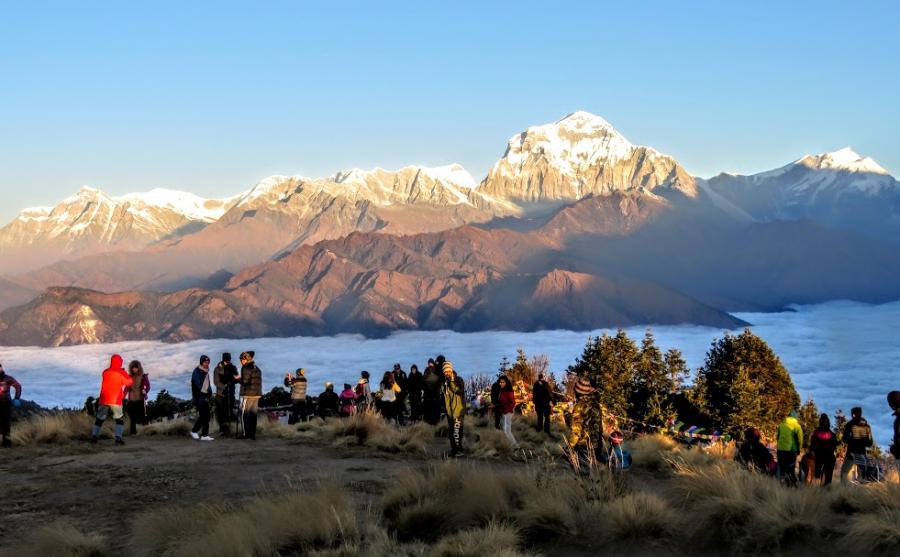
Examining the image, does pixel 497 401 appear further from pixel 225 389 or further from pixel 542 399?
pixel 225 389

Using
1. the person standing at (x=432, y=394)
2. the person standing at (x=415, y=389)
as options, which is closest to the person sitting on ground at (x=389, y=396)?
the person standing at (x=415, y=389)

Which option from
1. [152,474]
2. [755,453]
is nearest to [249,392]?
[152,474]

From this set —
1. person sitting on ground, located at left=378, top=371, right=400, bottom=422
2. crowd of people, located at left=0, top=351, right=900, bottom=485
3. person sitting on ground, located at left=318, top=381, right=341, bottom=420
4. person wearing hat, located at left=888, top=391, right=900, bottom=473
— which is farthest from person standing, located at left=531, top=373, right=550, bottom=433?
person wearing hat, located at left=888, top=391, right=900, bottom=473

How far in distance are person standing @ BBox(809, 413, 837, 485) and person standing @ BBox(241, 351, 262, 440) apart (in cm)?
1121

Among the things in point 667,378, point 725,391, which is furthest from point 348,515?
point 667,378

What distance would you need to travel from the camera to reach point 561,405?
27469 mm

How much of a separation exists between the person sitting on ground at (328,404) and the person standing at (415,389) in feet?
9.09

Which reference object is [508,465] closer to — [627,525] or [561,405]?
[627,525]

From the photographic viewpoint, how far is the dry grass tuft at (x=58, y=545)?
9.09 meters

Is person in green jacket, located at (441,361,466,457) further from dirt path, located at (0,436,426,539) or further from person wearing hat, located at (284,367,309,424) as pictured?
person wearing hat, located at (284,367,309,424)

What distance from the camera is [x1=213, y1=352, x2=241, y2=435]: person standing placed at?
1994 centimetres

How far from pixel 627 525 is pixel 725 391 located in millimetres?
63632

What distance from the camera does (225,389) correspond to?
20.3 metres

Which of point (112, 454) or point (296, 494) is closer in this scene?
point (296, 494)
